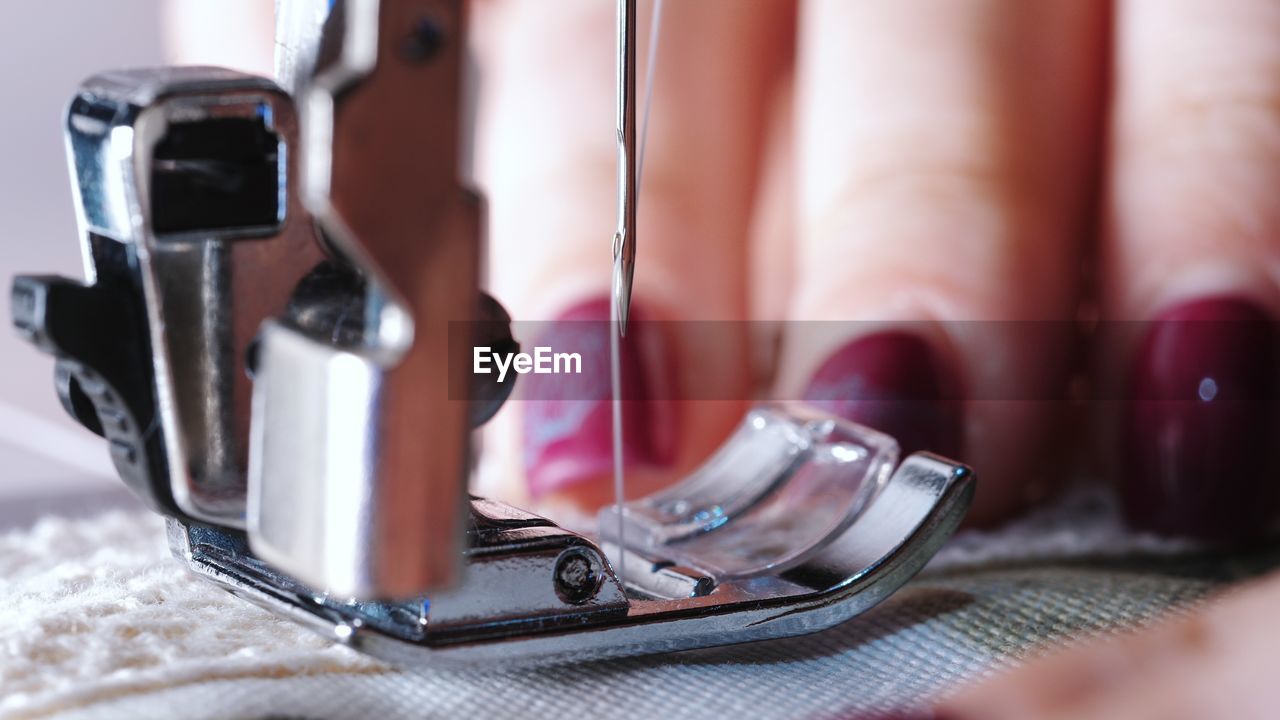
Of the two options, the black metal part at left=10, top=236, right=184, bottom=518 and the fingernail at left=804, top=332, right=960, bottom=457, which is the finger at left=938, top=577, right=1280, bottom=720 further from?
the fingernail at left=804, top=332, right=960, bottom=457

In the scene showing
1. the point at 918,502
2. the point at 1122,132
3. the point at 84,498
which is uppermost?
the point at 1122,132

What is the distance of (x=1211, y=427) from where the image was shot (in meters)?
0.58

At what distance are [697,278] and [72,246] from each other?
0.63 m

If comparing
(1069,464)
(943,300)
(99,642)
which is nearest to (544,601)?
(99,642)

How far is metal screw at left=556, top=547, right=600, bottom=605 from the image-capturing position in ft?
1.10

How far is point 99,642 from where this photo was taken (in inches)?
13.3

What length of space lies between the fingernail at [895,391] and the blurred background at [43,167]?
505mm

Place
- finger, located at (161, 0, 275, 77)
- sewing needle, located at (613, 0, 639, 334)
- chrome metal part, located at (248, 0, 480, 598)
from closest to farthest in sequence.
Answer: chrome metal part, located at (248, 0, 480, 598)
sewing needle, located at (613, 0, 639, 334)
finger, located at (161, 0, 275, 77)

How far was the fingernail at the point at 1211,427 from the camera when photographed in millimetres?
576

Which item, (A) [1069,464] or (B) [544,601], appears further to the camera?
(A) [1069,464]

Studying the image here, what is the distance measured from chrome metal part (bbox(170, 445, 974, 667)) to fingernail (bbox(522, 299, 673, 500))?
0.63ft

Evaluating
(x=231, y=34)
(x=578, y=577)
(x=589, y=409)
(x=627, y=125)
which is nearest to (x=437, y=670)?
(x=578, y=577)

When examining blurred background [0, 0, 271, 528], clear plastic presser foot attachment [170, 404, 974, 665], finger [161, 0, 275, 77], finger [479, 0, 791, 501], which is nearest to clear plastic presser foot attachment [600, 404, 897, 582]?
clear plastic presser foot attachment [170, 404, 974, 665]

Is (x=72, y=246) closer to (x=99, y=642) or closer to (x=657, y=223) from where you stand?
(x=657, y=223)
